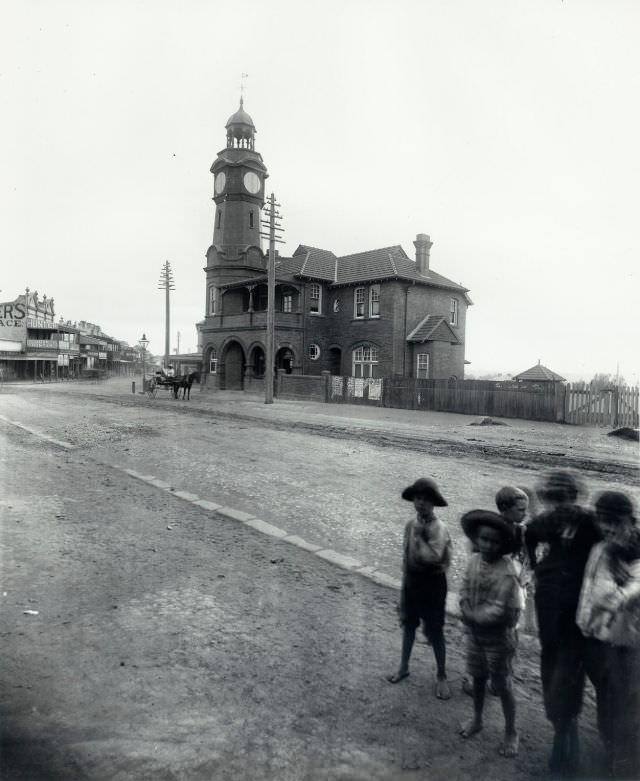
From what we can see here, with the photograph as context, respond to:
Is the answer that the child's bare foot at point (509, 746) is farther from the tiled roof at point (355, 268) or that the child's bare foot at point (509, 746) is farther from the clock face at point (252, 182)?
the clock face at point (252, 182)

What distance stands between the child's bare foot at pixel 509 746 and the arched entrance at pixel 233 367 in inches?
1419

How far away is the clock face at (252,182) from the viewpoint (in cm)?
4143

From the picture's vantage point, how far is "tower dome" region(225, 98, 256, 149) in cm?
4200

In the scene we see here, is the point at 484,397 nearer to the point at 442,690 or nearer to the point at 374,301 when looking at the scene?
the point at 374,301

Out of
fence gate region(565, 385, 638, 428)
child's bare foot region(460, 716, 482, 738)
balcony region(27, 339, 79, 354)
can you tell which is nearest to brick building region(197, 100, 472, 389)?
fence gate region(565, 385, 638, 428)

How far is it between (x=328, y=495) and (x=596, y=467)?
5886mm

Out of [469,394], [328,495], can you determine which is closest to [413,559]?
[328,495]

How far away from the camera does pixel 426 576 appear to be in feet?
10.5

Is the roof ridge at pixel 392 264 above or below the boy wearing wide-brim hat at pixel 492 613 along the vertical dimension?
above

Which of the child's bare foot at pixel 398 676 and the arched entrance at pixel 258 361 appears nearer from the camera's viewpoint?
the child's bare foot at pixel 398 676

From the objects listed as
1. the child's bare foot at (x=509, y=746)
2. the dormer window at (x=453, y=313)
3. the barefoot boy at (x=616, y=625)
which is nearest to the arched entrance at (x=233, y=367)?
the dormer window at (x=453, y=313)

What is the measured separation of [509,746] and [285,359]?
3529cm

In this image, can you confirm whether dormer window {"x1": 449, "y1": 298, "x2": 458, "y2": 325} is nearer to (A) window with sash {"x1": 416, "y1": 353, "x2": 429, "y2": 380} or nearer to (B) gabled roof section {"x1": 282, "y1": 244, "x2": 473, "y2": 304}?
(B) gabled roof section {"x1": 282, "y1": 244, "x2": 473, "y2": 304}

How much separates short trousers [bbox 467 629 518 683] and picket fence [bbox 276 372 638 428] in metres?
18.0
